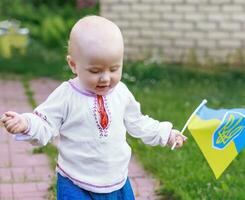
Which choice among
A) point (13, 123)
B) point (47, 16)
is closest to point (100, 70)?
point (13, 123)

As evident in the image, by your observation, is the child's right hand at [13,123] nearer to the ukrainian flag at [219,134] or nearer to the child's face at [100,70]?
the child's face at [100,70]

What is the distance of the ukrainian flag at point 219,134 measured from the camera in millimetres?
3475

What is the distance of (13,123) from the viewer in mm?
2910

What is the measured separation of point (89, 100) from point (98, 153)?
0.25 metres

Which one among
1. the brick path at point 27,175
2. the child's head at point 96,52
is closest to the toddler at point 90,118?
the child's head at point 96,52

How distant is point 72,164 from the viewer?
3.19 meters

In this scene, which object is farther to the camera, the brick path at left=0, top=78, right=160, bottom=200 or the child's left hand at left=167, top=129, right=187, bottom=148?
the brick path at left=0, top=78, right=160, bottom=200

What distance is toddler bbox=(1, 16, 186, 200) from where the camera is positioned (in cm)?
303

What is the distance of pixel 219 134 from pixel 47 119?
909mm

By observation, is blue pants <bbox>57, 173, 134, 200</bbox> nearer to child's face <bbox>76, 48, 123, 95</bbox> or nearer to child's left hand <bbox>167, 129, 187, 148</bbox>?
child's left hand <bbox>167, 129, 187, 148</bbox>

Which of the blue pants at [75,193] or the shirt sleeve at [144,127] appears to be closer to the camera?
the blue pants at [75,193]

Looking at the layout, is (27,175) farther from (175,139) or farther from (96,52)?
(96,52)

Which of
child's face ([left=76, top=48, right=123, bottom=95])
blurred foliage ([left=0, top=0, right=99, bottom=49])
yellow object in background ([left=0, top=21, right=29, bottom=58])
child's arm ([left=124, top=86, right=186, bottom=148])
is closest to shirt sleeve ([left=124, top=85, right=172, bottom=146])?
child's arm ([left=124, top=86, right=186, bottom=148])

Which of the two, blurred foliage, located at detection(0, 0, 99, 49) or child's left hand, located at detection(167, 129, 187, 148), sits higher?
child's left hand, located at detection(167, 129, 187, 148)
